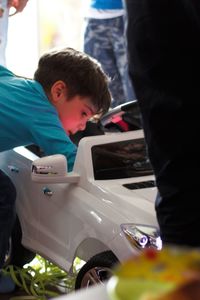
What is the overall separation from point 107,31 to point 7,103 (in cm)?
202

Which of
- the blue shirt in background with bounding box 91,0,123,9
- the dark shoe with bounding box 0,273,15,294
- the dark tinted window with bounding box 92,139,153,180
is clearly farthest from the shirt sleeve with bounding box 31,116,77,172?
the blue shirt in background with bounding box 91,0,123,9

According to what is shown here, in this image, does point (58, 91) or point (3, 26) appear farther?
point (3, 26)

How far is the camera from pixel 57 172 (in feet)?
6.97

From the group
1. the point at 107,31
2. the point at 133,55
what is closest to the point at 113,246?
the point at 133,55

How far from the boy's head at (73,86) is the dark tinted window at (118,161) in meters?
0.25

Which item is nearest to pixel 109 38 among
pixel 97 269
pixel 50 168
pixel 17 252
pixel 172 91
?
pixel 17 252

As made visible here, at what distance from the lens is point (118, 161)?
2.29 meters

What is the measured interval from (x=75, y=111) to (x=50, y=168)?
461mm

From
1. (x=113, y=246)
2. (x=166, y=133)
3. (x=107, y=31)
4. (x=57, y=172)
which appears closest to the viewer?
(x=166, y=133)

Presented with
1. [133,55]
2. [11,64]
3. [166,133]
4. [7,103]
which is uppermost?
[133,55]

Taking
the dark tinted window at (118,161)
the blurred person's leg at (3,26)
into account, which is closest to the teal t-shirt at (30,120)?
the dark tinted window at (118,161)

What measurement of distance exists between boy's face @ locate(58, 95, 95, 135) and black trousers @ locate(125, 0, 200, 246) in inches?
54.6

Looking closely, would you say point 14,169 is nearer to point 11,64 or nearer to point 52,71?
point 52,71

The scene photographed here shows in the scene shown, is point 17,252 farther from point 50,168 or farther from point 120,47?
point 120,47
